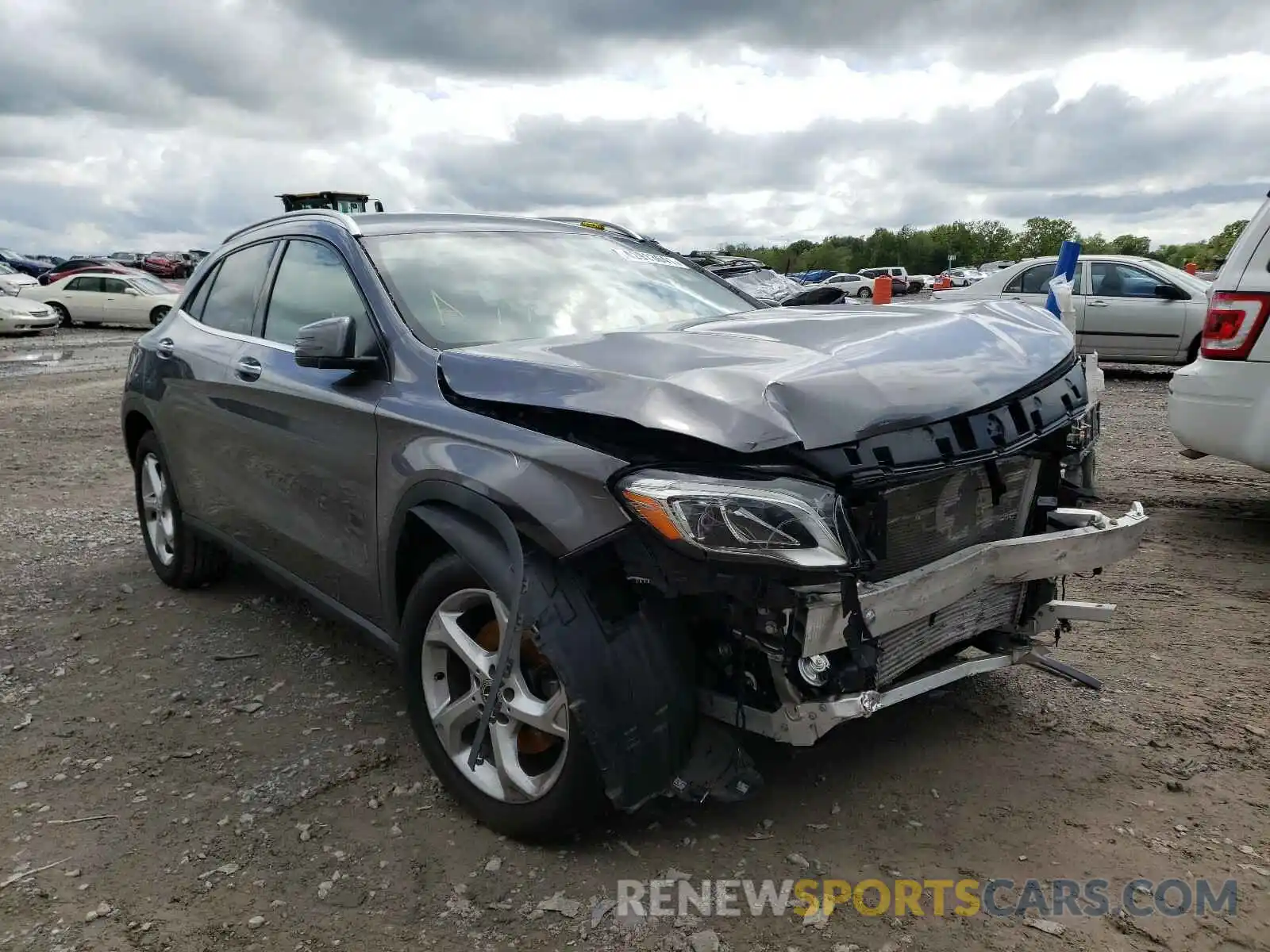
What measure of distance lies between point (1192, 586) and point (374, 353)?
3.74 meters

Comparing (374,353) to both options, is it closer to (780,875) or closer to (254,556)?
(254,556)

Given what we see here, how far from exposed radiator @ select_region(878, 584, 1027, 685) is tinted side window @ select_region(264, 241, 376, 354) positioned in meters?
1.81

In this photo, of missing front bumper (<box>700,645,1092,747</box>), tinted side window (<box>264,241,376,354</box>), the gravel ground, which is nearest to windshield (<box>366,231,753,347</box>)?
tinted side window (<box>264,241,376,354</box>)

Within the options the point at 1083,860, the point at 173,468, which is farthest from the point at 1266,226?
the point at 173,468

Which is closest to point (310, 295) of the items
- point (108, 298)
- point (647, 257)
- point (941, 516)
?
point (647, 257)

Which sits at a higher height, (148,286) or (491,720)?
(148,286)

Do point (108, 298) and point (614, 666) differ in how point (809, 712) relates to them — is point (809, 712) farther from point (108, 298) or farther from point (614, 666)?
point (108, 298)

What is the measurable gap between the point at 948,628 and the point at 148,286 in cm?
2668

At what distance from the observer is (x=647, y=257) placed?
4.25 metres

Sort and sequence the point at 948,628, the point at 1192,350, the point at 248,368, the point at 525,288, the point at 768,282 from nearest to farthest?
the point at 948,628, the point at 525,288, the point at 248,368, the point at 1192,350, the point at 768,282

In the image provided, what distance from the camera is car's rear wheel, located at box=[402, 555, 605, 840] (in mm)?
2492

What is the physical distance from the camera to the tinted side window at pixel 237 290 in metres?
4.15

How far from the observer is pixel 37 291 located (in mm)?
25766

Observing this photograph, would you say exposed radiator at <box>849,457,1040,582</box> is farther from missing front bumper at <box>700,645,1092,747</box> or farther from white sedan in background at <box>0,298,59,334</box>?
white sedan in background at <box>0,298,59,334</box>
